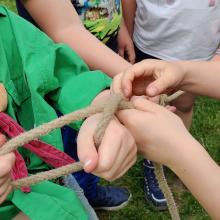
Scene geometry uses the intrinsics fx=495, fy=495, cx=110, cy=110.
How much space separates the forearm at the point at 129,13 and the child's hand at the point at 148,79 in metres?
0.84

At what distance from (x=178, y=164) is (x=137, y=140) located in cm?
8

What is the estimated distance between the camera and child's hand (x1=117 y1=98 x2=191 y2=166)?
77 cm

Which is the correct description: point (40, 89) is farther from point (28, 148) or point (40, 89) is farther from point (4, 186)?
point (4, 186)

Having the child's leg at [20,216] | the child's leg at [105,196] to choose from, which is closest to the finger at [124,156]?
the child's leg at [20,216]

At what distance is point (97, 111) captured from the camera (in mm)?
738

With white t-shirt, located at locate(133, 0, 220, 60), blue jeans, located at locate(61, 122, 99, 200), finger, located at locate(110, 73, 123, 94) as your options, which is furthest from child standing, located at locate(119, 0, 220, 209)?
finger, located at locate(110, 73, 123, 94)

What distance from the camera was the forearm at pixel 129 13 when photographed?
5.69 feet

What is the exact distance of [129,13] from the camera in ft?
5.73

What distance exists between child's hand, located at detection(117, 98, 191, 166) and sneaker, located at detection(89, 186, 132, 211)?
2.94ft

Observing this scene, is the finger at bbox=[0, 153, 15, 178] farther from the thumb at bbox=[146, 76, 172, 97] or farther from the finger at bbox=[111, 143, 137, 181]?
the thumb at bbox=[146, 76, 172, 97]

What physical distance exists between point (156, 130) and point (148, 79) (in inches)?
6.3

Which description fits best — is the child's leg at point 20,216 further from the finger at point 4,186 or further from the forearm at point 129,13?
the forearm at point 129,13

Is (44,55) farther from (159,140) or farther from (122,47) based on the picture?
(122,47)

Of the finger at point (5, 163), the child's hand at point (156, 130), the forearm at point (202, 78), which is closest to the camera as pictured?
the finger at point (5, 163)
